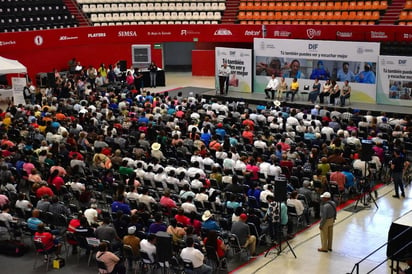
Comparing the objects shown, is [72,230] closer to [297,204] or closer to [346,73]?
[297,204]

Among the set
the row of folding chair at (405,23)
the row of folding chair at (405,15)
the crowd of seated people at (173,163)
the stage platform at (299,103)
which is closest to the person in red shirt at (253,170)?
the crowd of seated people at (173,163)

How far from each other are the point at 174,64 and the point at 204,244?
3159cm

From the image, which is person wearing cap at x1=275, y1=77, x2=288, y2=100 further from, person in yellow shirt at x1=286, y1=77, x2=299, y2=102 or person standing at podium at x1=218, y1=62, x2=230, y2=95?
person standing at podium at x1=218, y1=62, x2=230, y2=95

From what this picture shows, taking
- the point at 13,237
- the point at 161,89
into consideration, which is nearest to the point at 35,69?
the point at 161,89

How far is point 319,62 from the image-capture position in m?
31.5

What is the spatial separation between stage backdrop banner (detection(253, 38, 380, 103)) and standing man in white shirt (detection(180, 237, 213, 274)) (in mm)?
18817

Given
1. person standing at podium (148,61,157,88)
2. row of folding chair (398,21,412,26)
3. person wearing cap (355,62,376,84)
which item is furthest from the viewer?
person standing at podium (148,61,157,88)

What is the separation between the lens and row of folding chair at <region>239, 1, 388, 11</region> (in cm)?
3684

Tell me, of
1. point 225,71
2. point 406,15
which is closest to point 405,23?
point 406,15

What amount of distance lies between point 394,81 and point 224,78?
847cm

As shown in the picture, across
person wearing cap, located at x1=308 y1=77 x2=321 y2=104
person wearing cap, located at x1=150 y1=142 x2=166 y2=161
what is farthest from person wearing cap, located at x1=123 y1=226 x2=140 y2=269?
person wearing cap, located at x1=308 y1=77 x2=321 y2=104

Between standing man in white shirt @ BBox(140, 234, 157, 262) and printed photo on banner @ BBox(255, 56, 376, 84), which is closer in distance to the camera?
standing man in white shirt @ BBox(140, 234, 157, 262)

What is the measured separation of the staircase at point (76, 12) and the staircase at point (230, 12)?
845 centimetres

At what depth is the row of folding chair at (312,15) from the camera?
120 feet
